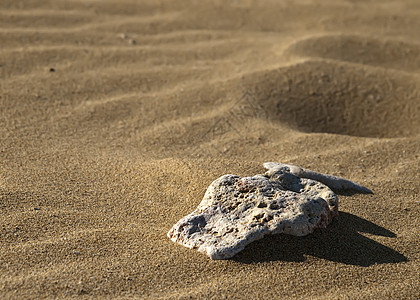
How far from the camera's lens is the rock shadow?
1.77 meters

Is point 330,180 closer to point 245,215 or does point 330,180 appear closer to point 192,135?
point 245,215

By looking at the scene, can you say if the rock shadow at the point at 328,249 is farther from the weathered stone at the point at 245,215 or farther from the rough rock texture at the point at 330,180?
the rough rock texture at the point at 330,180

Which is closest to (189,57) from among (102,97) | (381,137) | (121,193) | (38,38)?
(102,97)

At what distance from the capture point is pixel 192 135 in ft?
9.04

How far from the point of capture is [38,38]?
3.52 m

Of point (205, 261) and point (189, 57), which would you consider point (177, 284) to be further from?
point (189, 57)

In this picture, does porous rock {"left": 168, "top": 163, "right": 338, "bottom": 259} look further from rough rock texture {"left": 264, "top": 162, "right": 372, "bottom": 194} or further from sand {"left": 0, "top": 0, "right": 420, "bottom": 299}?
rough rock texture {"left": 264, "top": 162, "right": 372, "bottom": 194}

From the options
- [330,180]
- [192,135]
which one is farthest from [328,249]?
[192,135]

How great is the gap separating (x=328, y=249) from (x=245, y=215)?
0.31m

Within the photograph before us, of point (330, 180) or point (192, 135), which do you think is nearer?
point (330, 180)

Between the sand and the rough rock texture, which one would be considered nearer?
the sand

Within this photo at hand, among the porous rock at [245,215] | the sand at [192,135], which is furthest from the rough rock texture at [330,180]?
the porous rock at [245,215]

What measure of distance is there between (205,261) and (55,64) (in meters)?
2.01

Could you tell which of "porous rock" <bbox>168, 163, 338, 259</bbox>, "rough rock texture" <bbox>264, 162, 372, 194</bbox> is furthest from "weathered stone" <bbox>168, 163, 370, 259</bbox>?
"rough rock texture" <bbox>264, 162, 372, 194</bbox>
